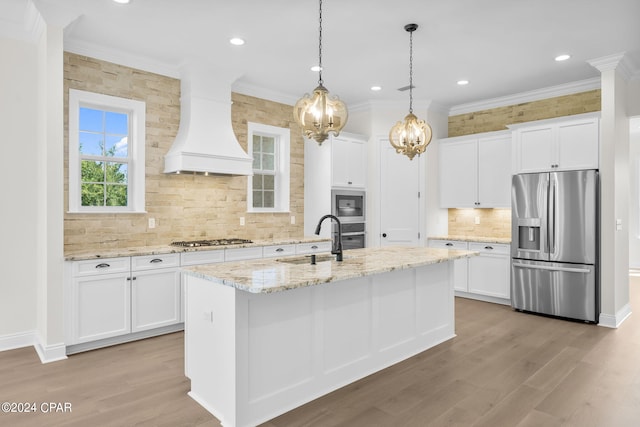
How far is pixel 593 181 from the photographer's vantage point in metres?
4.69

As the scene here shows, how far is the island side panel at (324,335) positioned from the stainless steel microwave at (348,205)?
2.28 m

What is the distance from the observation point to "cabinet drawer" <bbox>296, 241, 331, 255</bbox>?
5.51m

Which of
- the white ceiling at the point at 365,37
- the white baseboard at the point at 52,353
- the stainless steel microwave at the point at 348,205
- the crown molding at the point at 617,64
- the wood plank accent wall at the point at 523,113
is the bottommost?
the white baseboard at the point at 52,353

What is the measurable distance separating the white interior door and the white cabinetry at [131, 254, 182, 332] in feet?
10.6

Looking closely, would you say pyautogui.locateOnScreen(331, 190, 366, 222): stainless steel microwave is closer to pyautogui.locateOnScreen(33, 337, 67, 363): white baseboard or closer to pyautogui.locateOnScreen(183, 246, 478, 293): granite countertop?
pyautogui.locateOnScreen(183, 246, 478, 293): granite countertop

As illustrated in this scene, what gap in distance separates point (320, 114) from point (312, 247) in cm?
288

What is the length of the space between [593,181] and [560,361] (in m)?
2.25

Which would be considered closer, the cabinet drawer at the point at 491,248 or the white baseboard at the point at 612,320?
the white baseboard at the point at 612,320

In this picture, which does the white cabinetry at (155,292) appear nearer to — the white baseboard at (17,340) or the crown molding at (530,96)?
the white baseboard at (17,340)

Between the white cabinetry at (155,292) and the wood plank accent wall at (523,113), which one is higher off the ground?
the wood plank accent wall at (523,113)

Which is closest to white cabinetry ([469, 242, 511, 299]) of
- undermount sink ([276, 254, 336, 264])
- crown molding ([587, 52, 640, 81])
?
crown molding ([587, 52, 640, 81])

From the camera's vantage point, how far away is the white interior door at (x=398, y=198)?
6.34 m

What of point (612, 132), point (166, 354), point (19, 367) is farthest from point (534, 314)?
point (19, 367)

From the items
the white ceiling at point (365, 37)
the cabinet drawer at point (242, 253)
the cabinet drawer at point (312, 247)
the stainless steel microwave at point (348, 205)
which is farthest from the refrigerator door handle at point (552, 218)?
the cabinet drawer at point (242, 253)
